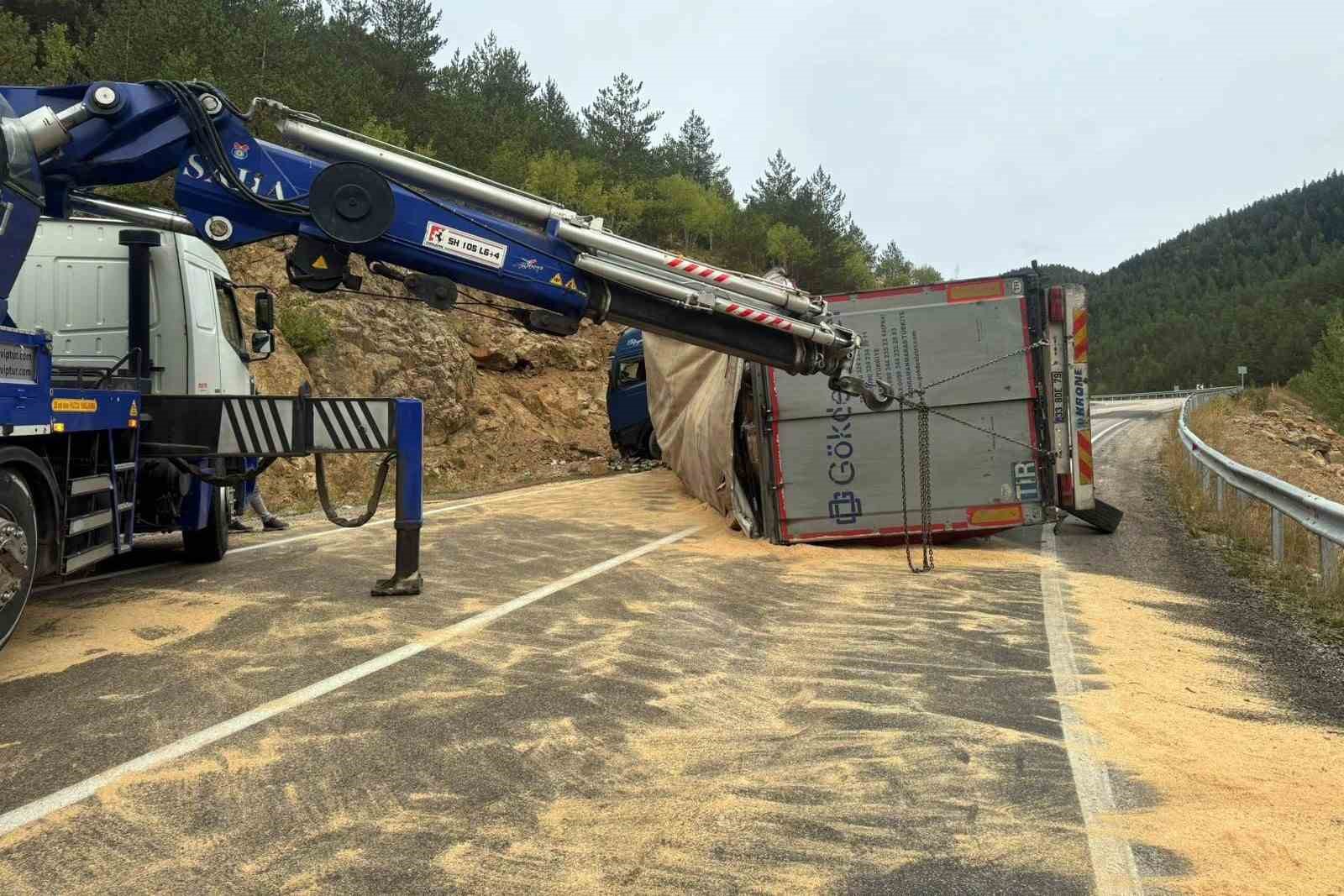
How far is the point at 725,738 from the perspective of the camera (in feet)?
14.0

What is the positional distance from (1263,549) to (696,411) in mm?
6368

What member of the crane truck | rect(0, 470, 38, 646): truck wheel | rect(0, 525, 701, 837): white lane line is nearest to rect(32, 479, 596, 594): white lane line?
the crane truck

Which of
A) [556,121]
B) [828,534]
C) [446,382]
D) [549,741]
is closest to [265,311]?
[828,534]

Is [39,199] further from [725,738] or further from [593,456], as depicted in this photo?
[593,456]

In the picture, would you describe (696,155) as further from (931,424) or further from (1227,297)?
(1227,297)

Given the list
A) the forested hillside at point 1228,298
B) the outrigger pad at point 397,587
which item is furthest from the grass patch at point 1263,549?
the forested hillside at point 1228,298

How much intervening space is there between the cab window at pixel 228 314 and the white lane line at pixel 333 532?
6.37 ft

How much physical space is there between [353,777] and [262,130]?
15.9 ft

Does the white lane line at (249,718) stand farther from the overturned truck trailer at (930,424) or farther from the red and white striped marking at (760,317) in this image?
the overturned truck trailer at (930,424)

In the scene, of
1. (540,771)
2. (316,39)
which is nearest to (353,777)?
(540,771)

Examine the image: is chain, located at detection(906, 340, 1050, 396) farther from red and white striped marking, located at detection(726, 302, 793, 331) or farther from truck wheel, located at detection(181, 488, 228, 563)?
truck wheel, located at detection(181, 488, 228, 563)

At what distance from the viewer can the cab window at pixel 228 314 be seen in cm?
870

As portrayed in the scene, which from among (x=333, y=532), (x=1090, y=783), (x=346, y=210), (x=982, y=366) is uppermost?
(x=346, y=210)

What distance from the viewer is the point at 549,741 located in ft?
13.6
